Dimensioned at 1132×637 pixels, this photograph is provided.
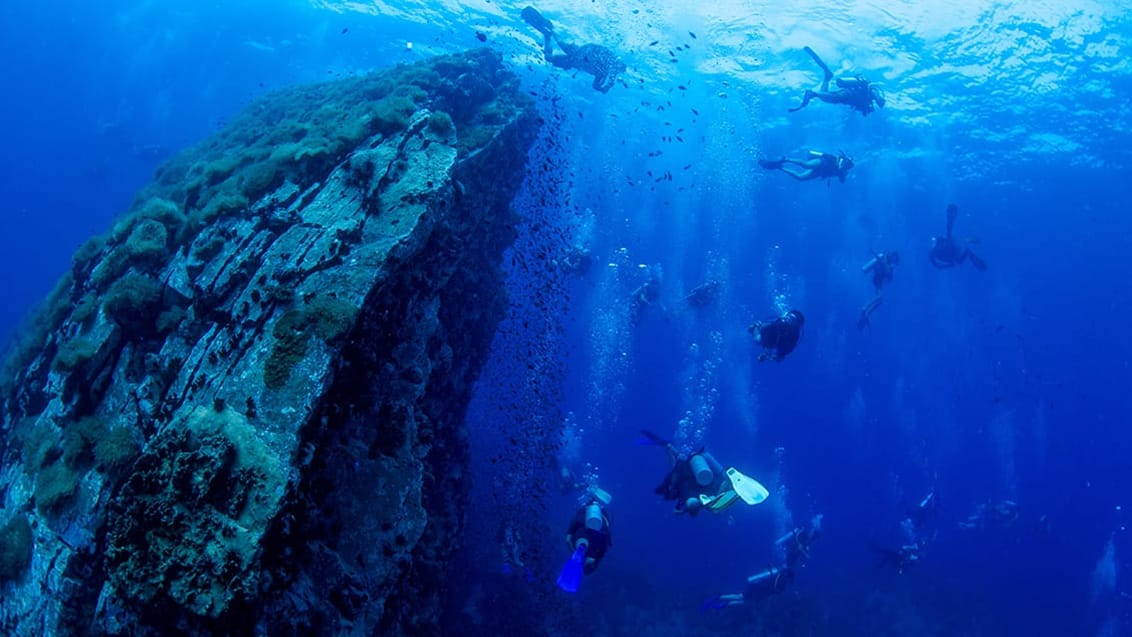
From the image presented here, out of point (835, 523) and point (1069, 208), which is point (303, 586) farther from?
point (1069, 208)

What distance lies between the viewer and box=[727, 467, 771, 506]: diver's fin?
7.30 meters

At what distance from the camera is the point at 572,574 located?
6.33m

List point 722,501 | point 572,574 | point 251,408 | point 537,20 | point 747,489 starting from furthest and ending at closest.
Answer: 1. point 537,20
2. point 747,489
3. point 722,501
4. point 572,574
5. point 251,408

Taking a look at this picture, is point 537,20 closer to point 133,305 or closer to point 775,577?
point 133,305

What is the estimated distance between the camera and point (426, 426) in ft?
19.3

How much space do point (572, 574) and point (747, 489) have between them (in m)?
2.75

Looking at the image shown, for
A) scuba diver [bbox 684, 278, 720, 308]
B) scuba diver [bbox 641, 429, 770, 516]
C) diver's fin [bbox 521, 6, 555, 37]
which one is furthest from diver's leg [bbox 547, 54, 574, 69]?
scuba diver [bbox 684, 278, 720, 308]

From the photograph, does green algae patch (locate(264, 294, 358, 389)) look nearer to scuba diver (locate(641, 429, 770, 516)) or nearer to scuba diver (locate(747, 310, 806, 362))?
scuba diver (locate(641, 429, 770, 516))

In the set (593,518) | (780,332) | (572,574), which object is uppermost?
(780,332)

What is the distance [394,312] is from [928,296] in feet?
190

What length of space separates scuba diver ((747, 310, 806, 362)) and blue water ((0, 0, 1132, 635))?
18.6 feet

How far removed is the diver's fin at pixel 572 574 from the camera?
6.09m

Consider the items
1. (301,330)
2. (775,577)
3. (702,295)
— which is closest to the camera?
(301,330)

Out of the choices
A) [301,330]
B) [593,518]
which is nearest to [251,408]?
[301,330]
